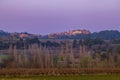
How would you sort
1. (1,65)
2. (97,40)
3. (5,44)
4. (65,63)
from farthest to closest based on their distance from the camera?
(97,40) < (5,44) < (65,63) < (1,65)

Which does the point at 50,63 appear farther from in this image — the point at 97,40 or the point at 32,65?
the point at 97,40

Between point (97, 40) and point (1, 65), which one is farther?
point (97, 40)

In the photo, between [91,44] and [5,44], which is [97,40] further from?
[5,44]

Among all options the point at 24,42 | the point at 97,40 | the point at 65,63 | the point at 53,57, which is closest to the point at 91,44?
the point at 97,40

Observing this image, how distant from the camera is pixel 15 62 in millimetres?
89750

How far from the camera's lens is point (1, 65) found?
82125 millimetres

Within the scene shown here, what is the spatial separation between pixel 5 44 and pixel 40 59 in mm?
65953

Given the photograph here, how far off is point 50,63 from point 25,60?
21.2ft

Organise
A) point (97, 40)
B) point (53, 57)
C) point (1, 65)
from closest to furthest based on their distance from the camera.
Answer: point (1, 65), point (53, 57), point (97, 40)

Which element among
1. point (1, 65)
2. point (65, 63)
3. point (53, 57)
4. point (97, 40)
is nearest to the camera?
point (1, 65)

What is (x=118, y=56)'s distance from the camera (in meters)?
94.2

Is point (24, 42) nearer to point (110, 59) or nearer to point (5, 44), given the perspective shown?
point (5, 44)

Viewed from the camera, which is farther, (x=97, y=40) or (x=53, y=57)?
(x=97, y=40)

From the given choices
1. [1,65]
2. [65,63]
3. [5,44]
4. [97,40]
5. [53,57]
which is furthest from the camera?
[97,40]
